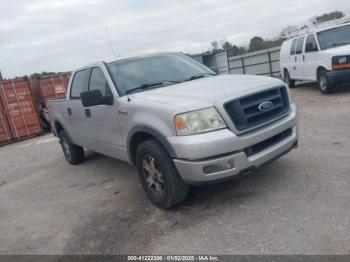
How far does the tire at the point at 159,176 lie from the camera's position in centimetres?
377

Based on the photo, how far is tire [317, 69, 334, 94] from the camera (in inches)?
388

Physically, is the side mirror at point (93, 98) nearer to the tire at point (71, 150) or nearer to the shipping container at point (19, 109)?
the tire at point (71, 150)

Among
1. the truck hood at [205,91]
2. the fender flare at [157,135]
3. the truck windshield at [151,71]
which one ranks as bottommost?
the fender flare at [157,135]

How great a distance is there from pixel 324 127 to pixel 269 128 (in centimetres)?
343

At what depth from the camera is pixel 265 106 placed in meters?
3.84

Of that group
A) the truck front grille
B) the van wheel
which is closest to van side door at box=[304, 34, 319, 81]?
the van wheel

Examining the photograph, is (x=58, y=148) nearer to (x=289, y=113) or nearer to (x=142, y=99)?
(x=142, y=99)

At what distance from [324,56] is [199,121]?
770cm

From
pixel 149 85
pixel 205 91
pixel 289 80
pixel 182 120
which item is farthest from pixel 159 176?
pixel 289 80

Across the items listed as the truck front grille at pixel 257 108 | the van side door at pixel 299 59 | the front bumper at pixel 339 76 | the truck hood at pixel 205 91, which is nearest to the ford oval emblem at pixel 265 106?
the truck front grille at pixel 257 108

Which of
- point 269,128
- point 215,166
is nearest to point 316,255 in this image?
point 215,166

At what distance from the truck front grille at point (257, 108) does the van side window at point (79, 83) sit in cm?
285

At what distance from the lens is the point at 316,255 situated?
9.28 feet

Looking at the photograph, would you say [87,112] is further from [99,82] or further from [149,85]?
[149,85]
